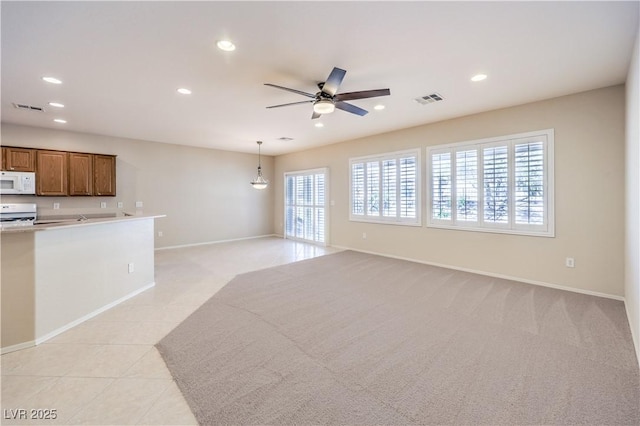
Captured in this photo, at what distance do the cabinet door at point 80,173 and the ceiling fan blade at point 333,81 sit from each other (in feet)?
19.0

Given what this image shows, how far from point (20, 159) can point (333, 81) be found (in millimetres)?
6305

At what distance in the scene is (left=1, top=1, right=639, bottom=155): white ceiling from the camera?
2.16 metres

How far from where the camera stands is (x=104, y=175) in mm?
6043

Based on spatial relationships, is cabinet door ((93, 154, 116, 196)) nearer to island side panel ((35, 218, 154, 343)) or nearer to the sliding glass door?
island side panel ((35, 218, 154, 343))

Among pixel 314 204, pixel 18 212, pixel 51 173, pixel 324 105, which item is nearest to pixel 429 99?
pixel 324 105

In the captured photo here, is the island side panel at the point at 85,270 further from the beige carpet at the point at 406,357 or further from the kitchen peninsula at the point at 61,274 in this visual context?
the beige carpet at the point at 406,357

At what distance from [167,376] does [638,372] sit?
12.0 ft

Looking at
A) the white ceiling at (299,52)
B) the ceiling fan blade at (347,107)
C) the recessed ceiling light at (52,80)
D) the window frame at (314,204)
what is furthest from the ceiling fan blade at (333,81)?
the window frame at (314,204)

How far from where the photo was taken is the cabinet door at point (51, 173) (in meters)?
5.31

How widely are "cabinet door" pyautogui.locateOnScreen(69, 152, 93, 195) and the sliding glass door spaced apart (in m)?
4.95

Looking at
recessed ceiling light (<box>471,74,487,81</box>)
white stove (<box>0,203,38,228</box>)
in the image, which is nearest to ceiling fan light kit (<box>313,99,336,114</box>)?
recessed ceiling light (<box>471,74,487,81</box>)

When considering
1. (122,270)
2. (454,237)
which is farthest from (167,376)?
(454,237)

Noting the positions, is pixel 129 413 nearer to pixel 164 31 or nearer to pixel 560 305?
pixel 164 31

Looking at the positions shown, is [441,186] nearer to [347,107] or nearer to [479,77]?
[479,77]
